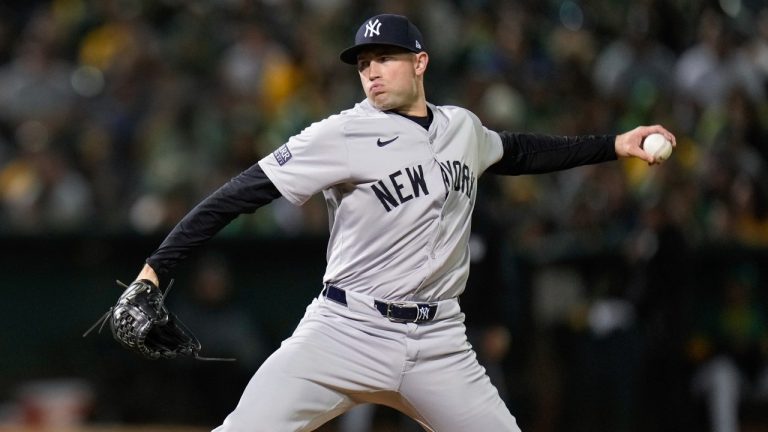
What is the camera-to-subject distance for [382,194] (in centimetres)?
422

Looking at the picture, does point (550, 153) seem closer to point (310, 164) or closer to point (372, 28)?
point (372, 28)

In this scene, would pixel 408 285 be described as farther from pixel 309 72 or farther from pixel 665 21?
pixel 665 21

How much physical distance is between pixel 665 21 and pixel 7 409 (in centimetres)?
629

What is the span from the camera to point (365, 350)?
4188 mm

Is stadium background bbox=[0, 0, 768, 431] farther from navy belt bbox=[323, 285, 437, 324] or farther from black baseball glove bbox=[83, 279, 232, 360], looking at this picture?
black baseball glove bbox=[83, 279, 232, 360]

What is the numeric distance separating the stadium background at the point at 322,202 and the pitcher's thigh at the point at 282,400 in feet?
9.04

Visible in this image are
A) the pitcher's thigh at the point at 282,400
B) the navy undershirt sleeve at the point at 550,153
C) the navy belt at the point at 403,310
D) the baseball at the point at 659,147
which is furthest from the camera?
the navy undershirt sleeve at the point at 550,153

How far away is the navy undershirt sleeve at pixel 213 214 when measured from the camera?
413cm

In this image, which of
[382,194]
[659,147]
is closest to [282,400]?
[382,194]

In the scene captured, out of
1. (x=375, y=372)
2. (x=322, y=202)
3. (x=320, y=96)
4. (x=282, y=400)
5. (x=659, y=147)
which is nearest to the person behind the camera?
(x=282, y=400)

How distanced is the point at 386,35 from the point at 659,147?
1112 millimetres

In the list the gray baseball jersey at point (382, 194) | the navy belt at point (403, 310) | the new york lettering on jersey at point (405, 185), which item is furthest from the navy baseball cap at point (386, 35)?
the navy belt at point (403, 310)

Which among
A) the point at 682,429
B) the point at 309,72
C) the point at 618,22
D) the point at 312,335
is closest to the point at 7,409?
the point at 309,72

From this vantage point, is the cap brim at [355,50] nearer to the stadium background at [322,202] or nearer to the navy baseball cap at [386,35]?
the navy baseball cap at [386,35]
